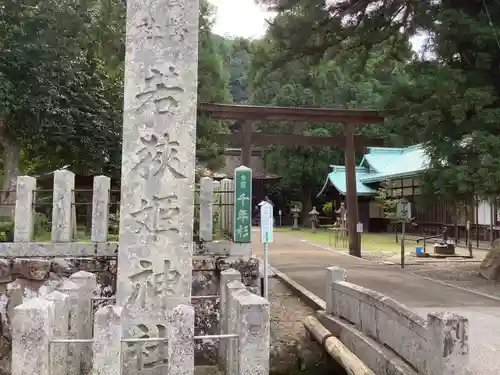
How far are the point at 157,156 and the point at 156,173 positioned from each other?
19cm

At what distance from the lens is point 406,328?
504cm

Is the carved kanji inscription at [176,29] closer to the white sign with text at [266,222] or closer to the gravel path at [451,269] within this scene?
the white sign with text at [266,222]

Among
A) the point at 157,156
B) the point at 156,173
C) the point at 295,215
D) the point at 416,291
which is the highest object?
the point at 157,156

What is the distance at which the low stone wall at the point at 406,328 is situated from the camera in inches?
165

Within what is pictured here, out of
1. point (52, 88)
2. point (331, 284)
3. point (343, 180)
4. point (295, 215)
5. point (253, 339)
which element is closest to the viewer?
point (253, 339)

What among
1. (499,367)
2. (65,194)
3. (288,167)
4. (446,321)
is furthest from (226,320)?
(288,167)

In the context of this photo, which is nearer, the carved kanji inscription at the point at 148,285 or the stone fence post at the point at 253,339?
the stone fence post at the point at 253,339

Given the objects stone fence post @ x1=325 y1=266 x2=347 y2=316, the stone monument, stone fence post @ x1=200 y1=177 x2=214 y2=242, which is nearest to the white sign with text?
stone fence post @ x1=200 y1=177 x2=214 y2=242

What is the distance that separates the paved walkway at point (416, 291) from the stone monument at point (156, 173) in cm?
327

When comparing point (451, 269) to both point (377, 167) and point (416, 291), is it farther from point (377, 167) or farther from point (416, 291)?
point (377, 167)

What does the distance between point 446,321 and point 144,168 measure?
11.0ft

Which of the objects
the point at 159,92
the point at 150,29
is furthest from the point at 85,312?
the point at 150,29

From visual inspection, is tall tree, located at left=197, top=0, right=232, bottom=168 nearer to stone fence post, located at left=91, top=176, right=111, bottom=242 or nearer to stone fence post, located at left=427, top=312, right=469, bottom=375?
stone fence post, located at left=91, top=176, right=111, bottom=242

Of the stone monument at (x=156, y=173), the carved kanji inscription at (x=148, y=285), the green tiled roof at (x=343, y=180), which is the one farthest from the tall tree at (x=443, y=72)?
the green tiled roof at (x=343, y=180)
